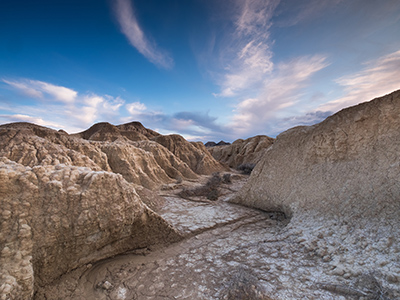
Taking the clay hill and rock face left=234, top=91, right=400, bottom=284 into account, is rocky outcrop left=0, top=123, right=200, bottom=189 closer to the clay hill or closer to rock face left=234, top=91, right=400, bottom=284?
the clay hill

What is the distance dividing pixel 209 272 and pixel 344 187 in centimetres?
333

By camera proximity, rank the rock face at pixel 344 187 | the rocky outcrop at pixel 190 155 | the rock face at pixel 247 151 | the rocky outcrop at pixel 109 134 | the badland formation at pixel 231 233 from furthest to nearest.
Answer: the rock face at pixel 247 151
the rocky outcrop at pixel 109 134
the rocky outcrop at pixel 190 155
the rock face at pixel 344 187
the badland formation at pixel 231 233

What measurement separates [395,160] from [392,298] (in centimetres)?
266

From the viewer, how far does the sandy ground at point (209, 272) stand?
7.74 ft

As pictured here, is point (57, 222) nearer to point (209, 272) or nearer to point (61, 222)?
point (61, 222)

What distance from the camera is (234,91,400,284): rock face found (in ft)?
9.05

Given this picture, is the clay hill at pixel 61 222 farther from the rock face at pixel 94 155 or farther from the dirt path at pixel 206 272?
the rock face at pixel 94 155

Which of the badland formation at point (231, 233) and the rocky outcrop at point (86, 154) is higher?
the rocky outcrop at point (86, 154)

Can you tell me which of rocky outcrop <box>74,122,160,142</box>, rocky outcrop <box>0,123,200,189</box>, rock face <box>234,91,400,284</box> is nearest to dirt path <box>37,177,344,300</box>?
rock face <box>234,91,400,284</box>

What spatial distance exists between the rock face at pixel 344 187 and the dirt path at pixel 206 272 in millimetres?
565

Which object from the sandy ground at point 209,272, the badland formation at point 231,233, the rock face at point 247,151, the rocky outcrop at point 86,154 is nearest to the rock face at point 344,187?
the badland formation at point 231,233

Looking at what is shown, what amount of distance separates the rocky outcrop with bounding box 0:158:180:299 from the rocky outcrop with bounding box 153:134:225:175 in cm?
1237

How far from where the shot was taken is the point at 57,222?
256 centimetres

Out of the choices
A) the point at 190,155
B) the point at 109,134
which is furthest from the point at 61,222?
the point at 109,134
